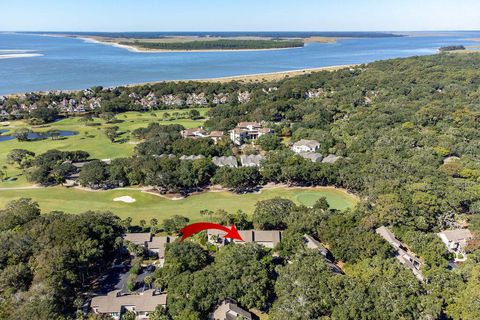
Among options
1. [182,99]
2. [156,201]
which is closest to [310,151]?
[156,201]

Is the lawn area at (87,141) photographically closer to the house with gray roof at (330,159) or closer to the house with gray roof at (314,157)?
the house with gray roof at (314,157)

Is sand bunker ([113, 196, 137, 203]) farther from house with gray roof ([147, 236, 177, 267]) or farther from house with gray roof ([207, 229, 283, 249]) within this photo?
house with gray roof ([207, 229, 283, 249])

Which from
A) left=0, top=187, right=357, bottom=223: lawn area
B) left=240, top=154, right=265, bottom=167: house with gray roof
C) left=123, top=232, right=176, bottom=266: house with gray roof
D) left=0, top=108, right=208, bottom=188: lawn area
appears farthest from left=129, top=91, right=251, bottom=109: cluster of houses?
left=123, top=232, right=176, bottom=266: house with gray roof

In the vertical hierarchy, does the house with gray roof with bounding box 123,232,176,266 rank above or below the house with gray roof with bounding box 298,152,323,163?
below

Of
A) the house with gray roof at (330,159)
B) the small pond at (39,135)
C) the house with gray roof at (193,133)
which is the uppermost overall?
the house with gray roof at (330,159)

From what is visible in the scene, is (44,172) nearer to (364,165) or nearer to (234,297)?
(234,297)

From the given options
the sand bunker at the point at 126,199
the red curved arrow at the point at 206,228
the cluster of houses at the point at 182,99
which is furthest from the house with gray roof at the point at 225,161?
the cluster of houses at the point at 182,99
